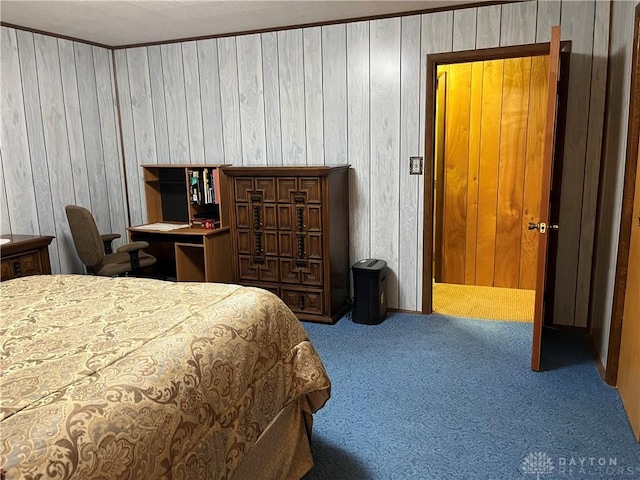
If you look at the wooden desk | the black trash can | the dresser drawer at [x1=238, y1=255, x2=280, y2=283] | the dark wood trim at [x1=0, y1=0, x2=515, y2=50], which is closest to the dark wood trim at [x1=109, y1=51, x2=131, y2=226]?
the dark wood trim at [x1=0, y1=0, x2=515, y2=50]

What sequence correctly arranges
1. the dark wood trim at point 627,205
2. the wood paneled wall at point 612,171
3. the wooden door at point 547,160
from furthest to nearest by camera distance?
the wood paneled wall at point 612,171
the wooden door at point 547,160
the dark wood trim at point 627,205

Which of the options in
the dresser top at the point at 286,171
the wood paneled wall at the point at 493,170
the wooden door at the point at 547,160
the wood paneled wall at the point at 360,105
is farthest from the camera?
the wood paneled wall at the point at 493,170

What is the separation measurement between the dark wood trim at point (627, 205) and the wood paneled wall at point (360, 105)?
0.83 m

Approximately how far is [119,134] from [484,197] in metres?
3.57

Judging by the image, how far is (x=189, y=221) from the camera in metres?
4.39

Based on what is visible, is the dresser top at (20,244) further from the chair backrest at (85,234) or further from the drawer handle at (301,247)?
the drawer handle at (301,247)

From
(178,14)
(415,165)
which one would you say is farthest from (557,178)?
(178,14)

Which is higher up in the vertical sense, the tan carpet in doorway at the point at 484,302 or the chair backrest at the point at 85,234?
the chair backrest at the point at 85,234

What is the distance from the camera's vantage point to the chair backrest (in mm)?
3682

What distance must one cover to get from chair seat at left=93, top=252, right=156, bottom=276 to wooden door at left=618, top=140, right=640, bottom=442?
134 inches

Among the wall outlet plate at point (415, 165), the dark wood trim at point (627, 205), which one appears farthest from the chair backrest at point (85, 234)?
the dark wood trim at point (627, 205)

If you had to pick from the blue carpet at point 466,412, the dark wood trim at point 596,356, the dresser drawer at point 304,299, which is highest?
the dresser drawer at point 304,299

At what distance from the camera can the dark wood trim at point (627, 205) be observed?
2.46m

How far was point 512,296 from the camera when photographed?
14.6 feet
